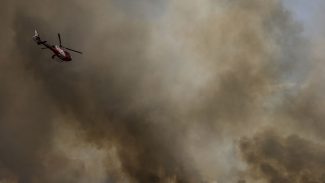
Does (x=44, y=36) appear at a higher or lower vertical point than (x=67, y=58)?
higher

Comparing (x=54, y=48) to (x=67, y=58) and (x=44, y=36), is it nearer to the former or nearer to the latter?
(x=67, y=58)

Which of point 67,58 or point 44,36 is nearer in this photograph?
point 67,58

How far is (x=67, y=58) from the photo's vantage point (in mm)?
65938

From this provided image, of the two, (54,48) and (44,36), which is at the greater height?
(44,36)

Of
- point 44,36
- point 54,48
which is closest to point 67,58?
point 54,48

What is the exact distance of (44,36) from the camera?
335ft

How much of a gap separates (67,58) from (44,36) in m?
39.4

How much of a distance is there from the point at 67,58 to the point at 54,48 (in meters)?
2.40

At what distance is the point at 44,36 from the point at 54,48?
3880 centimetres

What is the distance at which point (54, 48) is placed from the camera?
215 ft

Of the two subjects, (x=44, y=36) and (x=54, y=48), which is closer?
(x=54, y=48)
